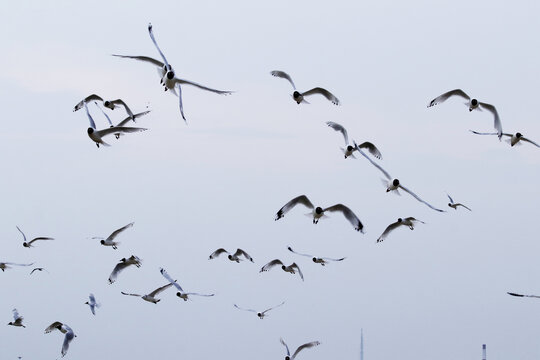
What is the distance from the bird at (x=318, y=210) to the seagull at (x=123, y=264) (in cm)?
797

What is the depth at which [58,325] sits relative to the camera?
1224 inches

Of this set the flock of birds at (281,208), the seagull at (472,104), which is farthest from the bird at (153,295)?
the seagull at (472,104)

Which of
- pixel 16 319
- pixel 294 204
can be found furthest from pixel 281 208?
pixel 16 319

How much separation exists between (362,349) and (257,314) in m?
134

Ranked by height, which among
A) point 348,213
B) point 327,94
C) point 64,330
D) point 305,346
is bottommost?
point 64,330

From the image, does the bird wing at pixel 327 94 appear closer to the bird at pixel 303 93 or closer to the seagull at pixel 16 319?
the bird at pixel 303 93

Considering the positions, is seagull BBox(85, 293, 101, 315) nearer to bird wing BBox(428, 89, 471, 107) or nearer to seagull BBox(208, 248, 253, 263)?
seagull BBox(208, 248, 253, 263)

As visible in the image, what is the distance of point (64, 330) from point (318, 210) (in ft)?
37.5

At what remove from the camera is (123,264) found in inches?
1222

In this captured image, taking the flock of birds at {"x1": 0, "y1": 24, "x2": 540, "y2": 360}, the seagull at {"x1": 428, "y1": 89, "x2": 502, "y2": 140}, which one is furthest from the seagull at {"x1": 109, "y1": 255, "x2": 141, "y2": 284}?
the seagull at {"x1": 428, "y1": 89, "x2": 502, "y2": 140}

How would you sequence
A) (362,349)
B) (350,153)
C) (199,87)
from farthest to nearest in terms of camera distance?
(362,349) → (350,153) → (199,87)

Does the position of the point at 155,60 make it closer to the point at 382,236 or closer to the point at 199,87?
the point at 199,87

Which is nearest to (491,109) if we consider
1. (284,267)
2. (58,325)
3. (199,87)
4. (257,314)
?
(284,267)

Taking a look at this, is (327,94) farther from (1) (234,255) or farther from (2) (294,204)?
(1) (234,255)
